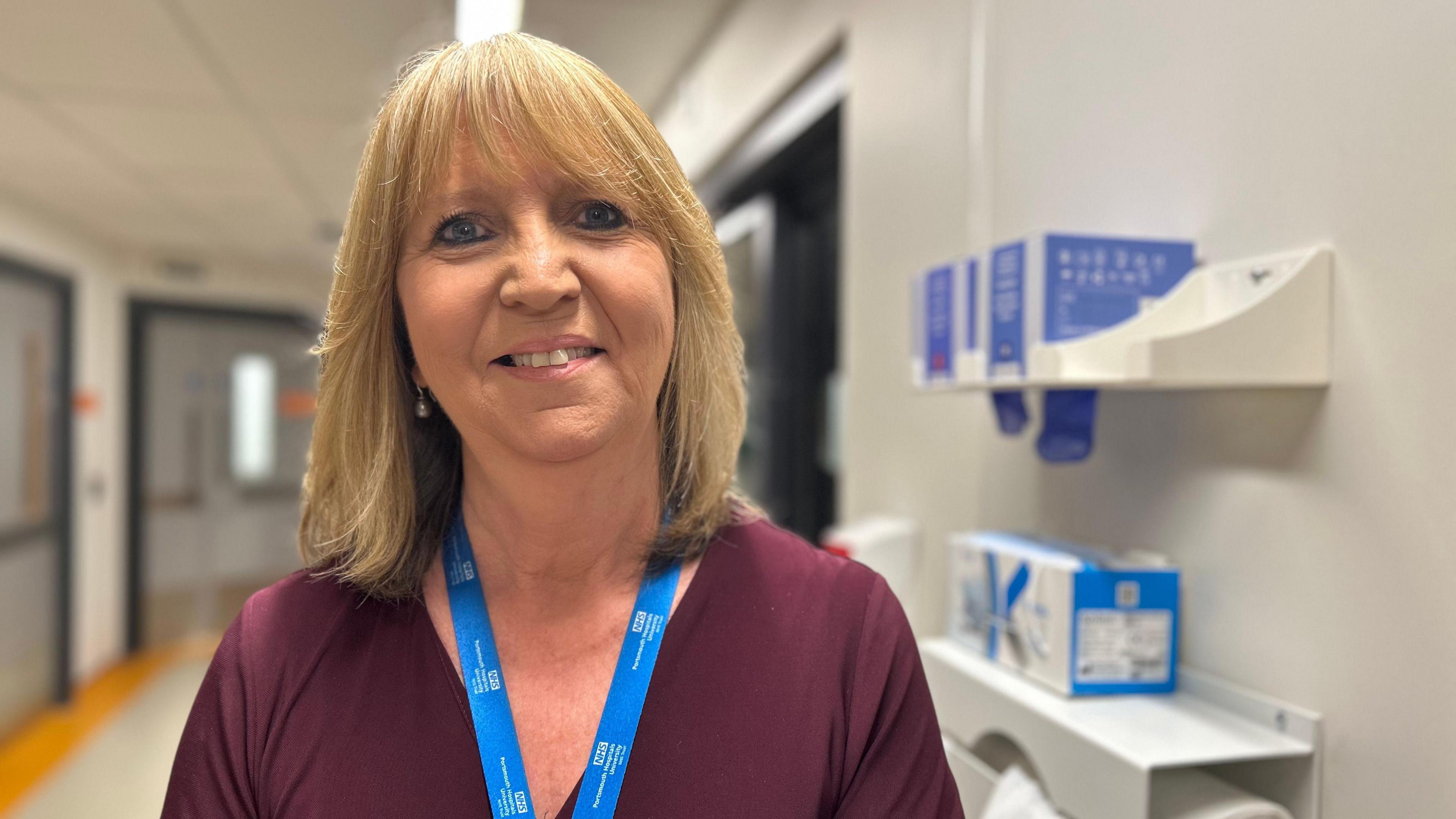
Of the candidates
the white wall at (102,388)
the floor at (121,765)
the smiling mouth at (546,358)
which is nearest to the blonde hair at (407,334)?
the smiling mouth at (546,358)

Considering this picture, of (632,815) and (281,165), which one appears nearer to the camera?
(632,815)

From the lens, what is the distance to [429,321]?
0.87 m

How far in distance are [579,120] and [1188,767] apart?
97cm

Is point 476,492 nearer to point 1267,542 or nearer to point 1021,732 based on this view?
point 1021,732

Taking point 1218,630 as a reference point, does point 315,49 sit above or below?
above

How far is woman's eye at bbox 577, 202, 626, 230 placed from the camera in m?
0.88

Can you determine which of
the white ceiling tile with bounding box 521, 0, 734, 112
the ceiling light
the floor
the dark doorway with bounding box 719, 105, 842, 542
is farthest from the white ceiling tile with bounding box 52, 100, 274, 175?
the floor

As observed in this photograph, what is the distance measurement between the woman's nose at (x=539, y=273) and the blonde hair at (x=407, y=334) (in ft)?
0.22

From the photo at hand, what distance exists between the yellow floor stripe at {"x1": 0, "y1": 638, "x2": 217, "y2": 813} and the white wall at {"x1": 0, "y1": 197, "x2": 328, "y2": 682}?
0.48 feet

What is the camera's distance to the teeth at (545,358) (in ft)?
2.83

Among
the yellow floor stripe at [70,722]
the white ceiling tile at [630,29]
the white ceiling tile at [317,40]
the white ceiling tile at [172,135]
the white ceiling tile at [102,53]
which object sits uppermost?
the white ceiling tile at [630,29]

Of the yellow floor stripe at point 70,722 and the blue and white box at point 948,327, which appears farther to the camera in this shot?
the yellow floor stripe at point 70,722

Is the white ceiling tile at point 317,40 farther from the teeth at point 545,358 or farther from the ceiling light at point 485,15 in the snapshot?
the teeth at point 545,358

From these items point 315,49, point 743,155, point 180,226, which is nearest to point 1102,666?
point 743,155
